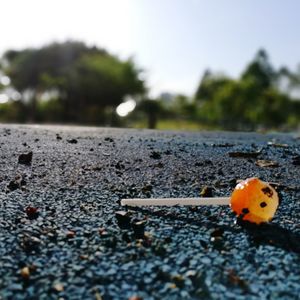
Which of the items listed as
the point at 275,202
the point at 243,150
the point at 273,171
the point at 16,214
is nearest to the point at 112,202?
the point at 16,214

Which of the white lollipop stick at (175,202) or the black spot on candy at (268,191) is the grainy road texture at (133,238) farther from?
the black spot on candy at (268,191)

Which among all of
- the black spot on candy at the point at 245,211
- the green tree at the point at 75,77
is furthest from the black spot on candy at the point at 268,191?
the green tree at the point at 75,77

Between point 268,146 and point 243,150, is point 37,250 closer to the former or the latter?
point 243,150

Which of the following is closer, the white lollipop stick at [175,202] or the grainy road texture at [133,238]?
the grainy road texture at [133,238]

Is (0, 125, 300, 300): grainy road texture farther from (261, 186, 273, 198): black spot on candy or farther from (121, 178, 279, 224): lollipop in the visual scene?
(261, 186, 273, 198): black spot on candy

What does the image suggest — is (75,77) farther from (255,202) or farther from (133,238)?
(133,238)

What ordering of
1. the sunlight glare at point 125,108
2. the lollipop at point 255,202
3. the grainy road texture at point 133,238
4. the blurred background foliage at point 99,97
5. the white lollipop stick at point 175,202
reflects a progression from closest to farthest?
the grainy road texture at point 133,238 → the lollipop at point 255,202 → the white lollipop stick at point 175,202 → the sunlight glare at point 125,108 → the blurred background foliage at point 99,97
